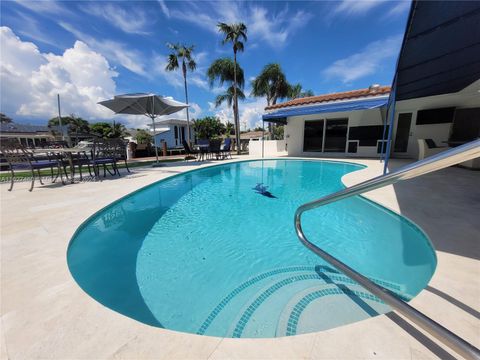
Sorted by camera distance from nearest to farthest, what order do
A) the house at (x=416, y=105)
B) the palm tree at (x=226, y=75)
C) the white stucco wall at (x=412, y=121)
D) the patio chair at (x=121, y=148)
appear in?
the house at (x=416, y=105) < the patio chair at (x=121, y=148) < the white stucco wall at (x=412, y=121) < the palm tree at (x=226, y=75)

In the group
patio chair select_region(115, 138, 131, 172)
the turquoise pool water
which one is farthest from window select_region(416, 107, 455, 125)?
patio chair select_region(115, 138, 131, 172)

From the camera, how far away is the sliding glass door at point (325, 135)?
12813 millimetres

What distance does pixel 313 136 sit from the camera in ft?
45.5

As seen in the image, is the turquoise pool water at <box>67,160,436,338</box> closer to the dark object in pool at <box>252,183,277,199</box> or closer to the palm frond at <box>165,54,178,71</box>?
the dark object in pool at <box>252,183,277,199</box>

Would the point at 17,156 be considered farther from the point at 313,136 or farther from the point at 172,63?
the point at 172,63

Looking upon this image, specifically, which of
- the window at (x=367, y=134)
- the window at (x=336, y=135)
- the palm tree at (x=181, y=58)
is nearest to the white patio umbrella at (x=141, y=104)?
the palm tree at (x=181, y=58)

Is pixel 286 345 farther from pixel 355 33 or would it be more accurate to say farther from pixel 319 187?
pixel 355 33

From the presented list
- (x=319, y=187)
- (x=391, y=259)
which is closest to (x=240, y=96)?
(x=319, y=187)

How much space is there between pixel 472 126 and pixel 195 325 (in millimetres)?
12667

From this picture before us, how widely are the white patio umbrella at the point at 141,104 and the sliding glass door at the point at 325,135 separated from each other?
29.6 ft

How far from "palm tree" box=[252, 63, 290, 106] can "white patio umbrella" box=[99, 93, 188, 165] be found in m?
14.4

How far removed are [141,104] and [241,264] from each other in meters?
9.22

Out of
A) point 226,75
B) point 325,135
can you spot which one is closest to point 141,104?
point 226,75

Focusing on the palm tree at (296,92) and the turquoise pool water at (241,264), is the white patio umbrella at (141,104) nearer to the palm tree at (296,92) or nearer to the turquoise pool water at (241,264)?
the turquoise pool water at (241,264)
